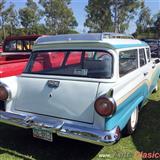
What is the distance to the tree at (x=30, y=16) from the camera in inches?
1630

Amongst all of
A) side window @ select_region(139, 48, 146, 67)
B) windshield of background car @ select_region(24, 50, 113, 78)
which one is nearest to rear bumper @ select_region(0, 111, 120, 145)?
windshield of background car @ select_region(24, 50, 113, 78)

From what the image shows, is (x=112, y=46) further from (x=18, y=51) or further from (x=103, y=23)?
(x=103, y=23)

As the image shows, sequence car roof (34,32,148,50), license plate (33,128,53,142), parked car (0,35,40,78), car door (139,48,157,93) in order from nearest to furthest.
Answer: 1. license plate (33,128,53,142)
2. car roof (34,32,148,50)
3. car door (139,48,157,93)
4. parked car (0,35,40,78)

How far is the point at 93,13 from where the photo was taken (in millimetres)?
37062

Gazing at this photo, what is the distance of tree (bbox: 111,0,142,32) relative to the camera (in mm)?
35094

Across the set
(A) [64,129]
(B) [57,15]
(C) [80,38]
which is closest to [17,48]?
(C) [80,38]

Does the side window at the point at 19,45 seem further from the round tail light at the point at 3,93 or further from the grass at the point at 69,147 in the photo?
the round tail light at the point at 3,93

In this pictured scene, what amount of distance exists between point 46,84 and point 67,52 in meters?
0.67

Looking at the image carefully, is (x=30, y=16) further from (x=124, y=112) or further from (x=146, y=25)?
(x=124, y=112)

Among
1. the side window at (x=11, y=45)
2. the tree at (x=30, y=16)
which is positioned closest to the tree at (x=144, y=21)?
the tree at (x=30, y=16)

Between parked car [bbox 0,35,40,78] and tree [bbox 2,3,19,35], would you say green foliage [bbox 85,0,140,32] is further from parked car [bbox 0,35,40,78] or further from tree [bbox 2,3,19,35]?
parked car [bbox 0,35,40,78]

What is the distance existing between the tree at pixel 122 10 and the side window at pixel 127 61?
31.0 meters

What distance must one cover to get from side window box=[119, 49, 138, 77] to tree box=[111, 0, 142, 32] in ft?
102

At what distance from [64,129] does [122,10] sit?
111 ft
